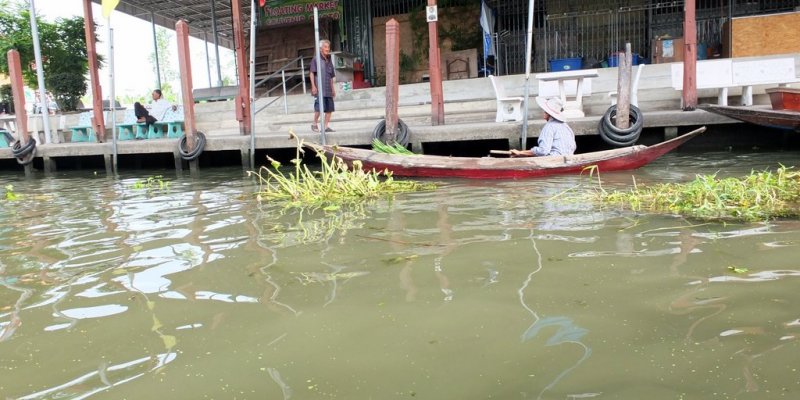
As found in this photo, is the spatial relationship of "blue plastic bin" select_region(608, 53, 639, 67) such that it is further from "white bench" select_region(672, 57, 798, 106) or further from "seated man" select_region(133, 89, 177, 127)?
"seated man" select_region(133, 89, 177, 127)

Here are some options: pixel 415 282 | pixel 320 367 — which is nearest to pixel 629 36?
pixel 415 282

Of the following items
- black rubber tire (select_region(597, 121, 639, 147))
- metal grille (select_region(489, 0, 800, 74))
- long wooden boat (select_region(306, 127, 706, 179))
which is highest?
metal grille (select_region(489, 0, 800, 74))

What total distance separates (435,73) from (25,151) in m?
8.74

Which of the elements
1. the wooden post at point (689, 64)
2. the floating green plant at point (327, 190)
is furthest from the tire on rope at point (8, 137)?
the wooden post at point (689, 64)

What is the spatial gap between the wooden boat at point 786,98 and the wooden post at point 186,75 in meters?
9.10

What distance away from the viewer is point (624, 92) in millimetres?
8414

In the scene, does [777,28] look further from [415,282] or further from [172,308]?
[172,308]

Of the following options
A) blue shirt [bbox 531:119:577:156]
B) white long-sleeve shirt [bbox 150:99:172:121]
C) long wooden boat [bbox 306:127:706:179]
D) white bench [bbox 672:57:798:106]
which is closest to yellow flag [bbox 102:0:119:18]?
white long-sleeve shirt [bbox 150:99:172:121]

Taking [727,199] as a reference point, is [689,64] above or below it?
above

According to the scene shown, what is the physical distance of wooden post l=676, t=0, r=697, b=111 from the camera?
9.03m

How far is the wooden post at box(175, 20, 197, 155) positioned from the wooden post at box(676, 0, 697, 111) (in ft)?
26.4

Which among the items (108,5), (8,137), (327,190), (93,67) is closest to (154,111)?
(93,67)

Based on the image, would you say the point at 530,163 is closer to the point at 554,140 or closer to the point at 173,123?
the point at 554,140

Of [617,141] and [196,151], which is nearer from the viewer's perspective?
[617,141]
